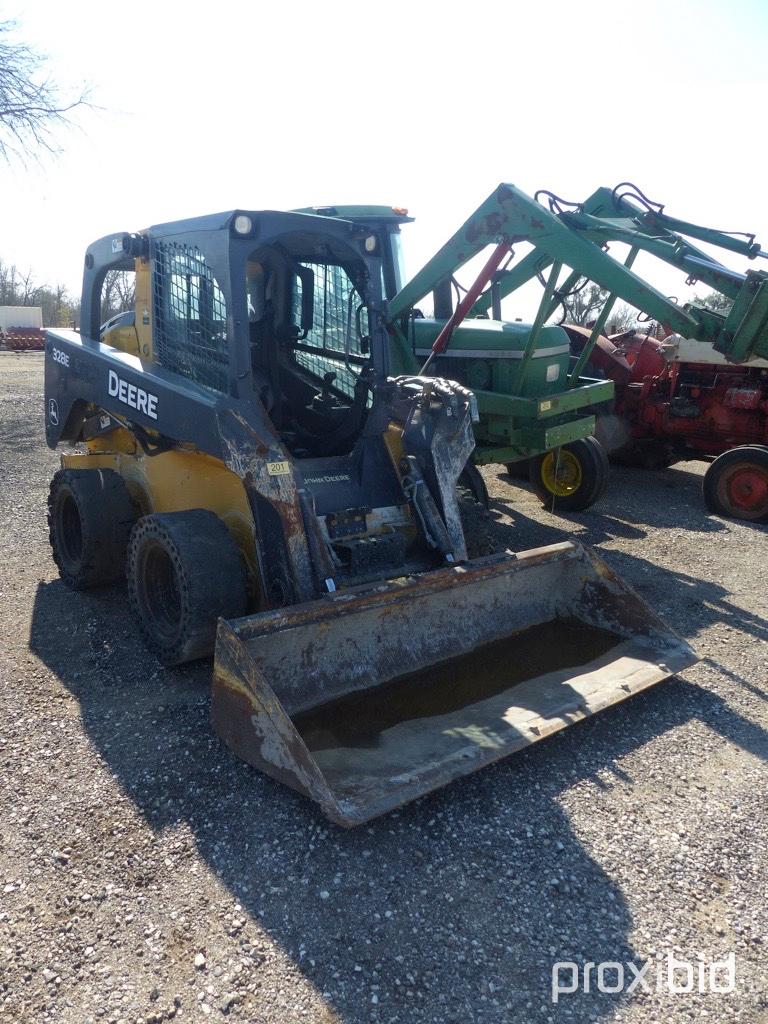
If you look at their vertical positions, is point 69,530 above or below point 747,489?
below

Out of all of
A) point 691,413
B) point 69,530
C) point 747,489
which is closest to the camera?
point 69,530

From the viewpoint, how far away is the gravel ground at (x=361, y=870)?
2229mm

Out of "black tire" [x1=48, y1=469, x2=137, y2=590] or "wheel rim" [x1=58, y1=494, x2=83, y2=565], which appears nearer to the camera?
"black tire" [x1=48, y1=469, x2=137, y2=590]

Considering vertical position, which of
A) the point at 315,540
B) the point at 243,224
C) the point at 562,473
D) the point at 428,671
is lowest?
the point at 428,671

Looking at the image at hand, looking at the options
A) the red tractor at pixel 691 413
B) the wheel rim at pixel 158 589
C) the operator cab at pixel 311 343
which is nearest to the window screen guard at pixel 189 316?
the operator cab at pixel 311 343

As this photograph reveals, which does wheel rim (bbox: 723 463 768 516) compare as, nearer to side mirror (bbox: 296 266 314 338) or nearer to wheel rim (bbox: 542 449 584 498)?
wheel rim (bbox: 542 449 584 498)

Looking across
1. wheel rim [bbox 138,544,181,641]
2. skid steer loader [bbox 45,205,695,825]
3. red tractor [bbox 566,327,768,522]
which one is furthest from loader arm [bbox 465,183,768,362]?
wheel rim [bbox 138,544,181,641]

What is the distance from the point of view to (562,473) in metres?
7.86

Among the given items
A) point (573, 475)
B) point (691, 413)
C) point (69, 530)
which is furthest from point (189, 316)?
point (691, 413)

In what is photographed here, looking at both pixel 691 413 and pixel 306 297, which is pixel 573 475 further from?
pixel 306 297

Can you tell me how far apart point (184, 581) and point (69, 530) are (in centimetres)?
203

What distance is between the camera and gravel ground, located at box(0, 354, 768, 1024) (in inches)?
87.7

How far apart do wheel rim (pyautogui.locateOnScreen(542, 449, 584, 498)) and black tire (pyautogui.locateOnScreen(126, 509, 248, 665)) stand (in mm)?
4526

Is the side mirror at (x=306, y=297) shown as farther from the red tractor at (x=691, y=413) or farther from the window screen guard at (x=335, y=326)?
the red tractor at (x=691, y=413)
